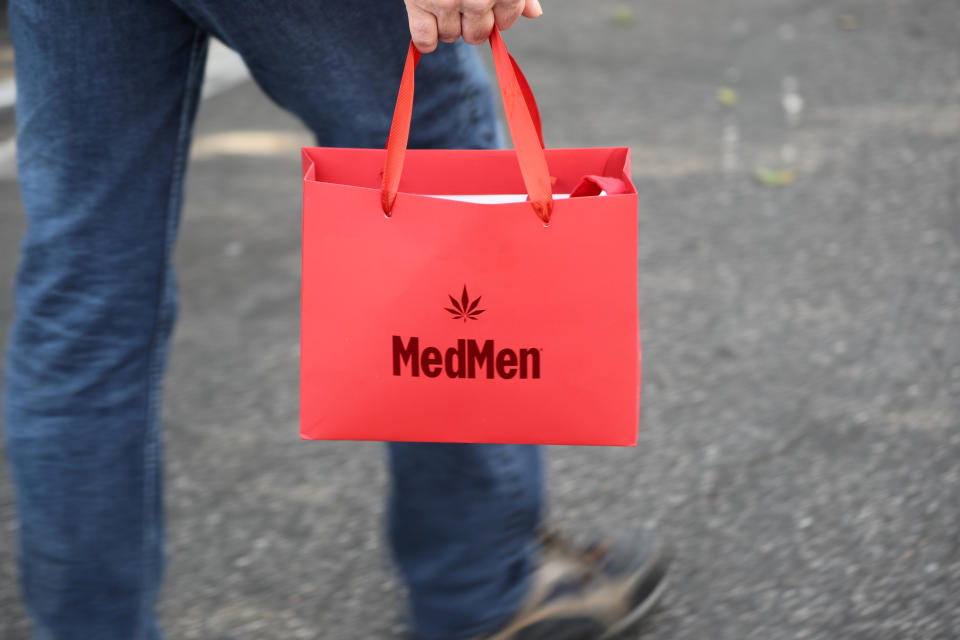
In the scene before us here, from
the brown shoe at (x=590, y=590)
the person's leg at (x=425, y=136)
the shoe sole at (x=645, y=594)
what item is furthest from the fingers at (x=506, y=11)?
the shoe sole at (x=645, y=594)

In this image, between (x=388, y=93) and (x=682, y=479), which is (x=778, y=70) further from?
(x=388, y=93)

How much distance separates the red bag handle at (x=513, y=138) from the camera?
108 cm

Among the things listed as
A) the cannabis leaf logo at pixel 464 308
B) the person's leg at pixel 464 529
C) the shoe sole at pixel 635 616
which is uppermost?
the cannabis leaf logo at pixel 464 308

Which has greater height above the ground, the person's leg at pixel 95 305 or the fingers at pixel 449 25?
the fingers at pixel 449 25

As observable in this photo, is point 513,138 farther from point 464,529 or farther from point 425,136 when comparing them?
point 464,529

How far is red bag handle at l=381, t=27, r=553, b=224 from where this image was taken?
3.53 ft

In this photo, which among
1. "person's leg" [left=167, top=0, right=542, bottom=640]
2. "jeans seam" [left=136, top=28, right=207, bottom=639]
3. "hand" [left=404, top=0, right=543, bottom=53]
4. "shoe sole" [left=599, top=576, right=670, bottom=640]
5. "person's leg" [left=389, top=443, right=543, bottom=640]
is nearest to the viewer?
"hand" [left=404, top=0, right=543, bottom=53]

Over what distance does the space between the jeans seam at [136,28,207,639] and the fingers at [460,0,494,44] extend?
0.35m

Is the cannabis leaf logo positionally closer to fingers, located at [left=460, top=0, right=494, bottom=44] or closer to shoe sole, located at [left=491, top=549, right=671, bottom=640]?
fingers, located at [left=460, top=0, right=494, bottom=44]

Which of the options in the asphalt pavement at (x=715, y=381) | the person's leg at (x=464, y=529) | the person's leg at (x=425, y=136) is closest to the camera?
the person's leg at (x=425, y=136)

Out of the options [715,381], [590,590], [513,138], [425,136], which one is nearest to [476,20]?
[513,138]

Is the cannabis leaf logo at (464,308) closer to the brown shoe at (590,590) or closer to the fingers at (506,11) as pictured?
the fingers at (506,11)

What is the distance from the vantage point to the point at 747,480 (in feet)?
6.43

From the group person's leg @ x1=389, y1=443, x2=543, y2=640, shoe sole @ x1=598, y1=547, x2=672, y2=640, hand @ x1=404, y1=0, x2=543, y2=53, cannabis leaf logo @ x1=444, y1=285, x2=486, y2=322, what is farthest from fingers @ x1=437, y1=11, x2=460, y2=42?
shoe sole @ x1=598, y1=547, x2=672, y2=640
